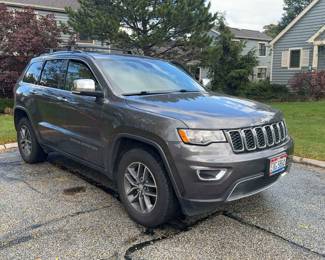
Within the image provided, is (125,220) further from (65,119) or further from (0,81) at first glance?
(0,81)

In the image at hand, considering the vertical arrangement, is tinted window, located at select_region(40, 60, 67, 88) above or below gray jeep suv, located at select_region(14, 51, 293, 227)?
above

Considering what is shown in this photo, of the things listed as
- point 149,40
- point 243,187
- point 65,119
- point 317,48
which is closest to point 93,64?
point 65,119

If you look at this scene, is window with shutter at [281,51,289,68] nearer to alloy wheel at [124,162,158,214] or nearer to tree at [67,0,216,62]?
tree at [67,0,216,62]

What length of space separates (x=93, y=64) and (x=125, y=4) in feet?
41.6

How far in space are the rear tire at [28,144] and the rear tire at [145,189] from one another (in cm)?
249

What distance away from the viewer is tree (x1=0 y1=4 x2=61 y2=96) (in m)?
13.9

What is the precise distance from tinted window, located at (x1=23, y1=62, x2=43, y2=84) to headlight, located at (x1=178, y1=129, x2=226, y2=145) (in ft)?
11.3

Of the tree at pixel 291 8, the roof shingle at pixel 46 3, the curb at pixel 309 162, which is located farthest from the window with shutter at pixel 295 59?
the tree at pixel 291 8

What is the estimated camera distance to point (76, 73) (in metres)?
4.79

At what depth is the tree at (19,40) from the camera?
546 inches

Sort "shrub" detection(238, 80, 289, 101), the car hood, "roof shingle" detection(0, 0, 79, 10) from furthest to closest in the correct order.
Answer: "roof shingle" detection(0, 0, 79, 10) < "shrub" detection(238, 80, 289, 101) < the car hood

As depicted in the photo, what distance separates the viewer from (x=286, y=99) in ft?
61.5

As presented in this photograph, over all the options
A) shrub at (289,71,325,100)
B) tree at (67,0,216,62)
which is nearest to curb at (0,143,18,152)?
tree at (67,0,216,62)

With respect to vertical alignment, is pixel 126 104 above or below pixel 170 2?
below
